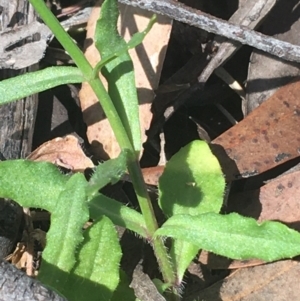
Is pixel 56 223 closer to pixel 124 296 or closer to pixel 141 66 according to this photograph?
pixel 124 296

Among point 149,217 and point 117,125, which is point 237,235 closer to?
point 149,217

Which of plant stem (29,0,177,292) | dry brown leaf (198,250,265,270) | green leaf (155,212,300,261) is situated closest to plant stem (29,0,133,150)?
plant stem (29,0,177,292)

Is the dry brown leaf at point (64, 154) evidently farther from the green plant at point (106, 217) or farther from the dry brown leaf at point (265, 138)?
the dry brown leaf at point (265, 138)

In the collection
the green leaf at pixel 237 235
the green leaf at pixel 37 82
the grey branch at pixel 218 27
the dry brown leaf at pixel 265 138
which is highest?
the grey branch at pixel 218 27

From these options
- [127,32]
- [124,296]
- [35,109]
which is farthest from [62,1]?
[124,296]

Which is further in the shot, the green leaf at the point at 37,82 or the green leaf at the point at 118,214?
the green leaf at the point at 118,214

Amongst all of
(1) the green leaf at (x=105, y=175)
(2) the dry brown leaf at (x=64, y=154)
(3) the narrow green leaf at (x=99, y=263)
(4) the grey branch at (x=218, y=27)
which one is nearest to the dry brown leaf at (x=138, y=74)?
(2) the dry brown leaf at (x=64, y=154)
